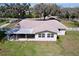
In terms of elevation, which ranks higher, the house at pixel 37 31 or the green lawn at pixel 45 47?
the house at pixel 37 31

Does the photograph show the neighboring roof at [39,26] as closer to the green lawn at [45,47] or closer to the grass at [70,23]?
the grass at [70,23]

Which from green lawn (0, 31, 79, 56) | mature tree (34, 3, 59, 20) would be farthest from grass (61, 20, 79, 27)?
mature tree (34, 3, 59, 20)

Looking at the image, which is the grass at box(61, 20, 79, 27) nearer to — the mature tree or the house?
the house

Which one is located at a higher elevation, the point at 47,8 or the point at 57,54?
the point at 47,8

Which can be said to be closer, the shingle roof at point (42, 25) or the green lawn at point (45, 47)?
the green lawn at point (45, 47)

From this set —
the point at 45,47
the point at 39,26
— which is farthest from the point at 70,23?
the point at 45,47

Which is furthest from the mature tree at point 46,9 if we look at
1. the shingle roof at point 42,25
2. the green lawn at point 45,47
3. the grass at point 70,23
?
the green lawn at point 45,47

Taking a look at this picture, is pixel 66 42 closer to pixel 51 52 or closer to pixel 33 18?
pixel 51 52

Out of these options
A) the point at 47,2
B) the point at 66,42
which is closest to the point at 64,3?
the point at 47,2
